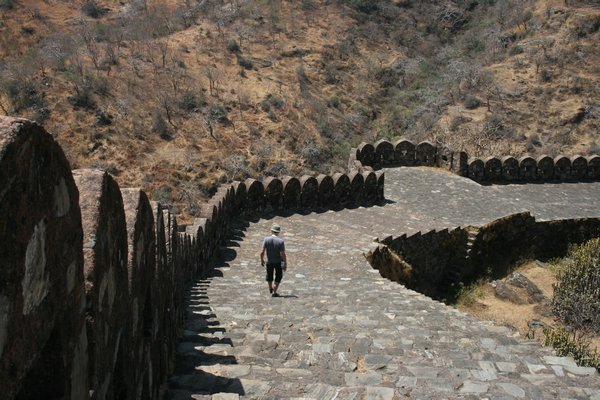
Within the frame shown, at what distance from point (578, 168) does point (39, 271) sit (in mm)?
19370

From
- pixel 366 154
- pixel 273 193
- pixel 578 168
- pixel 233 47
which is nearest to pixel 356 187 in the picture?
pixel 273 193

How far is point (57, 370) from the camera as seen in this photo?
199cm

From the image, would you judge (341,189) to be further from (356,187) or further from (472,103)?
(472,103)

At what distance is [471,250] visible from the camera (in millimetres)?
13570

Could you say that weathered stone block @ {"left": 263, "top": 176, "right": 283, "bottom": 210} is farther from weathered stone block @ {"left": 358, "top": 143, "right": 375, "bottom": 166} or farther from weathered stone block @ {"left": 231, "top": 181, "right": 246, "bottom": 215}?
weathered stone block @ {"left": 358, "top": 143, "right": 375, "bottom": 166}

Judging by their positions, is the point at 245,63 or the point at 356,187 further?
the point at 245,63

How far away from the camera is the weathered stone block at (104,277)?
236 centimetres

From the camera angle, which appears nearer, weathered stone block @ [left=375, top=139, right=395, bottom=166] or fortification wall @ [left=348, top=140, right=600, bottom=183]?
fortification wall @ [left=348, top=140, right=600, bottom=183]

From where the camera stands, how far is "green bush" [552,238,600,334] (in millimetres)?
11594

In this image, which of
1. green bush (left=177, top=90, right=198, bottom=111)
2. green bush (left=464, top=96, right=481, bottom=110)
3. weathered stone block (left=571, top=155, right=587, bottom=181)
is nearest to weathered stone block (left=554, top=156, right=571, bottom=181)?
weathered stone block (left=571, top=155, right=587, bottom=181)

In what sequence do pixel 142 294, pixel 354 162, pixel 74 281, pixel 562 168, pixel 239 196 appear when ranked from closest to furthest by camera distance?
pixel 74 281 < pixel 142 294 < pixel 239 196 < pixel 354 162 < pixel 562 168

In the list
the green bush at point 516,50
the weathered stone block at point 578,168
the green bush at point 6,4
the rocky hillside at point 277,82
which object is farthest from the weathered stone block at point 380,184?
the green bush at point 6,4

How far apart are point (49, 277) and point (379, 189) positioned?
13.5 meters

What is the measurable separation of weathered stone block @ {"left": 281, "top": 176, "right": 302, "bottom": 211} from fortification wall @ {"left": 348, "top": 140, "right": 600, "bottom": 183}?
432cm
